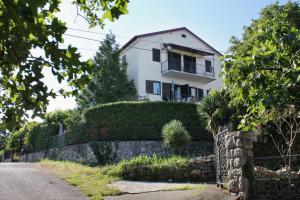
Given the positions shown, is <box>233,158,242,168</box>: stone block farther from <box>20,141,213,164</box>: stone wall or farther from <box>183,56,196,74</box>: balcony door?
<box>183,56,196,74</box>: balcony door

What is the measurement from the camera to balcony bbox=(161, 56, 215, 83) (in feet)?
123

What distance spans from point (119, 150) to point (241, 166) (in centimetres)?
1467

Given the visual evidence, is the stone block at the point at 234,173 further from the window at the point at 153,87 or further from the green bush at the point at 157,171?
the window at the point at 153,87

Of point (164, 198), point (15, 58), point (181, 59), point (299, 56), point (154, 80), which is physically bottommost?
point (164, 198)

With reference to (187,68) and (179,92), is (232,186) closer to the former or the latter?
(179,92)

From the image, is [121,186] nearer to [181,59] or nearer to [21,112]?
[21,112]

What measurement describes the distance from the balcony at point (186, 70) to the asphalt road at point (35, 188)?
22208 millimetres

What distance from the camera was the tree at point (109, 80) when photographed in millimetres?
33344

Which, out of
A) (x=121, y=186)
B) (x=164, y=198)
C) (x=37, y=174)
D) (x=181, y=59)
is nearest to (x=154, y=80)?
(x=181, y=59)

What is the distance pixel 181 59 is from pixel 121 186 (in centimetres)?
2666

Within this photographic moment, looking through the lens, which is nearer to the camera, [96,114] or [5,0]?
[5,0]

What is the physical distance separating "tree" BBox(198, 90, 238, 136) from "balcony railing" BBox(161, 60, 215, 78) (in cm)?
1541

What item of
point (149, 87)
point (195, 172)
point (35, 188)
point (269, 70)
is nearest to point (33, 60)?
point (269, 70)

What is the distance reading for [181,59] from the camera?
39344 mm
